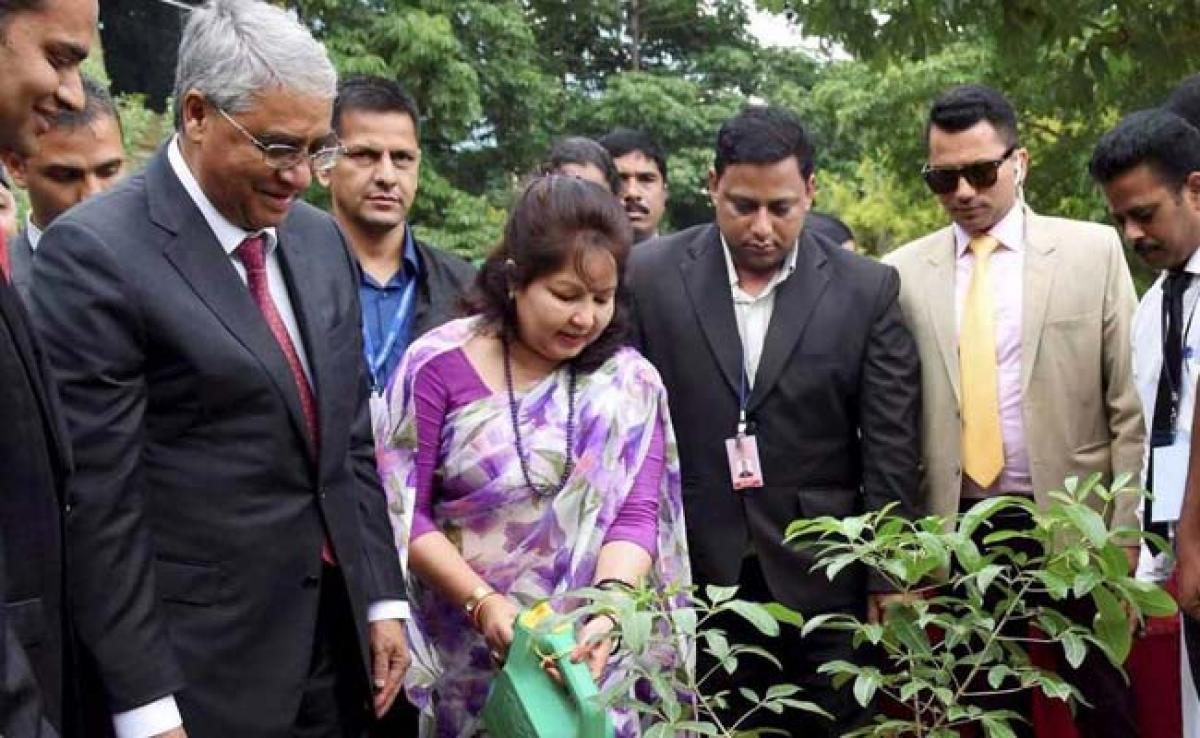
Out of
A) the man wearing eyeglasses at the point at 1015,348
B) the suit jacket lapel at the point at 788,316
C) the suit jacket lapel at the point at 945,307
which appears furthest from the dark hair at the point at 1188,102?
the suit jacket lapel at the point at 788,316

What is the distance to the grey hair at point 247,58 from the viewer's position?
2.48m

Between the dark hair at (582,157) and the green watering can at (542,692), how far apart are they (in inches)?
83.5

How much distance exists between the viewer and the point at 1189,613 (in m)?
3.12

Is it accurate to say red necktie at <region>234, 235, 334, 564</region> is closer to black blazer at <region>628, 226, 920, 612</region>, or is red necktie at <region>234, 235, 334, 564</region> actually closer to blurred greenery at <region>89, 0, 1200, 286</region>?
black blazer at <region>628, 226, 920, 612</region>

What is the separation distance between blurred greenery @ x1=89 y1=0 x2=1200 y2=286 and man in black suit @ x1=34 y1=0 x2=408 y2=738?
11.6ft

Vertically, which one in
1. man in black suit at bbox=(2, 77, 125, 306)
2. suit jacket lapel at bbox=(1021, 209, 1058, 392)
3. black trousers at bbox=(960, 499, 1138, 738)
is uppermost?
A: man in black suit at bbox=(2, 77, 125, 306)

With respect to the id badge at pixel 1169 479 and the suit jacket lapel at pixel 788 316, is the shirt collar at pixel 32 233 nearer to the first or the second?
the suit jacket lapel at pixel 788 316

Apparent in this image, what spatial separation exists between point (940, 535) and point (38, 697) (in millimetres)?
1209

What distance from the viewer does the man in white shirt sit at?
3342 millimetres

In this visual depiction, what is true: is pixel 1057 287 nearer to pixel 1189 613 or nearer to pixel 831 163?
pixel 1189 613

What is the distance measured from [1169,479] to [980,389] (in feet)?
1.71

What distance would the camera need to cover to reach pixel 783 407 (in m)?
3.63

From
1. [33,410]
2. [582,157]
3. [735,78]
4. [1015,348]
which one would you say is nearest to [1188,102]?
[1015,348]

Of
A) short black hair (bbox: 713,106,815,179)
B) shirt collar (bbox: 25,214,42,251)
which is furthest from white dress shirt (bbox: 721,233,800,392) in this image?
shirt collar (bbox: 25,214,42,251)
